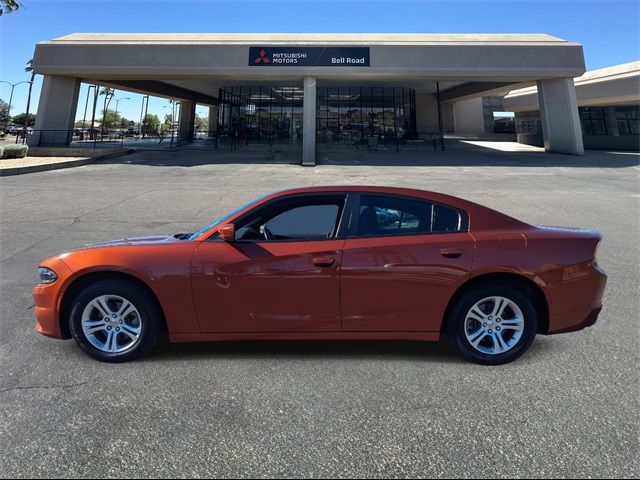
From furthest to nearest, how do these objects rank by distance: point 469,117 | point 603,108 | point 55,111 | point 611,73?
point 469,117
point 603,108
point 611,73
point 55,111

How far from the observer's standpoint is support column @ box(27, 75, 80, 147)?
25.6m

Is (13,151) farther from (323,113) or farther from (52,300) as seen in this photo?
(323,113)

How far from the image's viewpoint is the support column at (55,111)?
25.6 meters

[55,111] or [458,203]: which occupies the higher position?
[55,111]

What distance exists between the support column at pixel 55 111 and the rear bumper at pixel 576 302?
3005 centimetres

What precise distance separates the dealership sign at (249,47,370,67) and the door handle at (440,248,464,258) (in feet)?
76.9

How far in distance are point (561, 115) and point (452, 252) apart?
28344 mm

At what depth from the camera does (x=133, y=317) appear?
11.1 ft

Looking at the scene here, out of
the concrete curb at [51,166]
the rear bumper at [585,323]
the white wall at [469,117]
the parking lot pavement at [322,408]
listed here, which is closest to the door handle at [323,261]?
the parking lot pavement at [322,408]

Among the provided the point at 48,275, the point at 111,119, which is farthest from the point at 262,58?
the point at 111,119

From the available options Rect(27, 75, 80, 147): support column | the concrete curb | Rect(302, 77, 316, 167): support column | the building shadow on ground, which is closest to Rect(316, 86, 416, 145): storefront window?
the building shadow on ground

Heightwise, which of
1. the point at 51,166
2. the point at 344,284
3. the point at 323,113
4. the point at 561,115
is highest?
the point at 323,113

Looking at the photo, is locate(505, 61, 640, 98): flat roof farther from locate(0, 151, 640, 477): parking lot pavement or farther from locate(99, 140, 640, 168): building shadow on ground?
locate(0, 151, 640, 477): parking lot pavement

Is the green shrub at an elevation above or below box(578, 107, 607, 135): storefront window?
below
